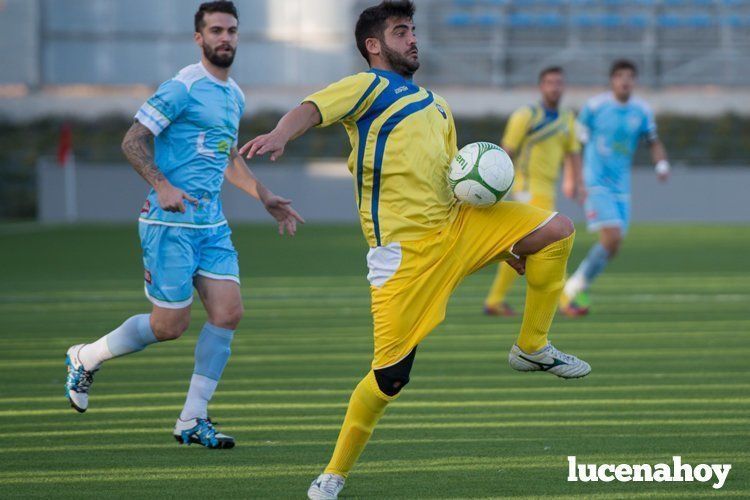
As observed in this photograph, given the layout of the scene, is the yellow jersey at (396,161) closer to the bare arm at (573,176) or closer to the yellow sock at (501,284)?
the yellow sock at (501,284)

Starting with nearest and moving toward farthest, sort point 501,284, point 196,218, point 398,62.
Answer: point 398,62 < point 196,218 < point 501,284

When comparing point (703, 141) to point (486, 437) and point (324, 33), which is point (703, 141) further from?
point (486, 437)

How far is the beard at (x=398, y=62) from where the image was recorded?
231 inches

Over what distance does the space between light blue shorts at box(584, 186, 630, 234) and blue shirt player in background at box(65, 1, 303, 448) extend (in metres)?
6.30

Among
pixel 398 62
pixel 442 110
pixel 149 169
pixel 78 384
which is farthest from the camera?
pixel 78 384

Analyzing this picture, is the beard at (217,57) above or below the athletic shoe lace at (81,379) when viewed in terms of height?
above

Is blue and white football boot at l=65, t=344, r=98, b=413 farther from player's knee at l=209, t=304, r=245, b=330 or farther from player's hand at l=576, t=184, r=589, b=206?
player's hand at l=576, t=184, r=589, b=206

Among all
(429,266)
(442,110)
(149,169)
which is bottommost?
(429,266)

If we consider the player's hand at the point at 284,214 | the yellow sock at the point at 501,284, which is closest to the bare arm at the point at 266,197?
the player's hand at the point at 284,214

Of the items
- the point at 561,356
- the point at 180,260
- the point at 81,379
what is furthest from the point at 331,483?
the point at 81,379

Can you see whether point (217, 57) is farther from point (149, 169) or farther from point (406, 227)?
point (406, 227)

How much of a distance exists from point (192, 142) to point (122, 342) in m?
1.13

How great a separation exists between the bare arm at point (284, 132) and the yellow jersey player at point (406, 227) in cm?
17

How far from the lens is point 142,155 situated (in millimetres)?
6621
